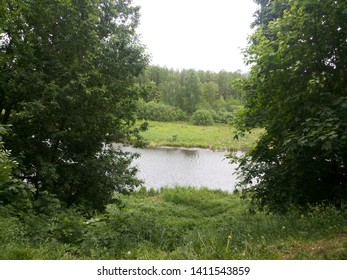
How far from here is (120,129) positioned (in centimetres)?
1110

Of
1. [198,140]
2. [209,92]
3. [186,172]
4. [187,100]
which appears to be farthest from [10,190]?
[209,92]

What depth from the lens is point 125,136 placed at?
11.1 metres

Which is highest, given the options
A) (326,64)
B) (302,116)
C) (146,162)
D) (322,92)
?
(326,64)

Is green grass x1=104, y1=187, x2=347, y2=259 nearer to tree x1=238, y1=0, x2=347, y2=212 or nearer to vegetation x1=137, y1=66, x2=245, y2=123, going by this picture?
tree x1=238, y1=0, x2=347, y2=212

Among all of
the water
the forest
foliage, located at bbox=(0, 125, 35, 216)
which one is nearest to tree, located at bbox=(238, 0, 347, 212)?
the forest

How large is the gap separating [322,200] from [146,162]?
24208 mm

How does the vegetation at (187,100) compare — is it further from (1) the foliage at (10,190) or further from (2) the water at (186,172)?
(1) the foliage at (10,190)

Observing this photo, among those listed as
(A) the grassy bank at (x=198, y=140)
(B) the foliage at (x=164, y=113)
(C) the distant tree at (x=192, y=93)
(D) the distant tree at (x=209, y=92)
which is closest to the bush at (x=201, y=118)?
(B) the foliage at (x=164, y=113)

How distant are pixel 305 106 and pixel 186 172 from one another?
21374 mm

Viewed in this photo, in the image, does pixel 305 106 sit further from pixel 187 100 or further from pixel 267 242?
pixel 187 100

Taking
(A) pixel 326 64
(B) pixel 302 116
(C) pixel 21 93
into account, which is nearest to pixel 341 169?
(B) pixel 302 116

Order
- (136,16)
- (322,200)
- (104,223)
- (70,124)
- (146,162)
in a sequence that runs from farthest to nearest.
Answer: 1. (146,162)
2. (136,16)
3. (70,124)
4. (322,200)
5. (104,223)

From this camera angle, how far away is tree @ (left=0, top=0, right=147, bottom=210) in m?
8.34

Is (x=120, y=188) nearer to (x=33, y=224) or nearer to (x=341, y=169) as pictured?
(x=33, y=224)
